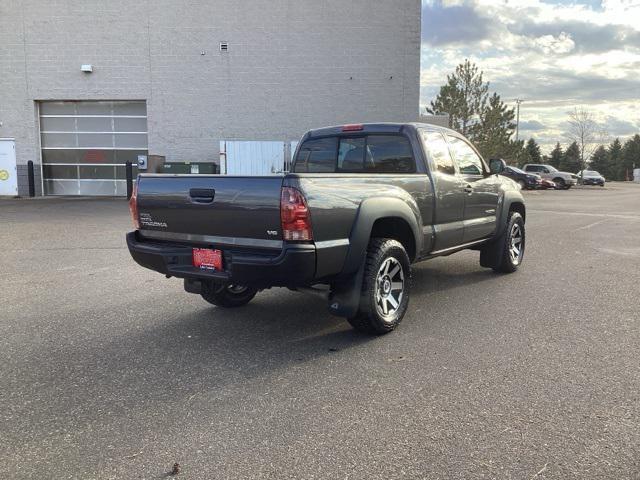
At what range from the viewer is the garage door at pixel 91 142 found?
25.1 meters

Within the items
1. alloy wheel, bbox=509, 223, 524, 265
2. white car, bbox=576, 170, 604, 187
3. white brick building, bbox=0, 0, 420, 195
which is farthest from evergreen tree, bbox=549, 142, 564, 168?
alloy wheel, bbox=509, 223, 524, 265

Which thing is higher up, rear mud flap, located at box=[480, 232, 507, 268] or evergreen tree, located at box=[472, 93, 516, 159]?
evergreen tree, located at box=[472, 93, 516, 159]

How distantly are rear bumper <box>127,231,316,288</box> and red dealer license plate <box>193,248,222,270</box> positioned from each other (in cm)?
4

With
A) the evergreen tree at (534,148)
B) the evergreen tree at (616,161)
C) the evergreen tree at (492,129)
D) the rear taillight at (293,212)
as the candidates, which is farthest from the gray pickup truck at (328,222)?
the evergreen tree at (616,161)

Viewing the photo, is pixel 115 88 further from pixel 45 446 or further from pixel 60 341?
pixel 45 446

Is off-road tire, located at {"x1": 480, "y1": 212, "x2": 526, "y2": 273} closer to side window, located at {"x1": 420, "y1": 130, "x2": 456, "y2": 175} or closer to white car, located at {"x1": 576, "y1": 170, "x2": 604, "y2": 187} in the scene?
side window, located at {"x1": 420, "y1": 130, "x2": 456, "y2": 175}

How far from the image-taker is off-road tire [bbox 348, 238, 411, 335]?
4641mm

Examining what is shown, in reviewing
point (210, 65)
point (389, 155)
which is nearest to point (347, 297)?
point (389, 155)

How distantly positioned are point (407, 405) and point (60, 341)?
3.14m

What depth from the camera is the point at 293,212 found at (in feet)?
13.2

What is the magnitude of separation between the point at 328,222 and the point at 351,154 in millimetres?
2027

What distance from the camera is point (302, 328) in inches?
204

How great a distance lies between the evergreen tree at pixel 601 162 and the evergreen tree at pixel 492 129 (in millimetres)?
71656

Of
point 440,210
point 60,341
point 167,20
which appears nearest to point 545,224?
point 440,210
